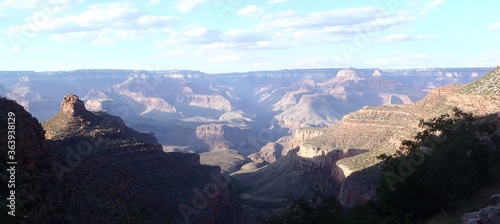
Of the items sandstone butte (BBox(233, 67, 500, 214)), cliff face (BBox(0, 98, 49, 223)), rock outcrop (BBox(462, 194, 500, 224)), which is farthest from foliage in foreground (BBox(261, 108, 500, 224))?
sandstone butte (BBox(233, 67, 500, 214))

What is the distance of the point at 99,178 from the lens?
124ft

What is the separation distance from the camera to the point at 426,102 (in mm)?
75812

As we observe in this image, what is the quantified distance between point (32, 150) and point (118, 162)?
46.8ft

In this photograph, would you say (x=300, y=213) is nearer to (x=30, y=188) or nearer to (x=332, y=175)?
(x=30, y=188)

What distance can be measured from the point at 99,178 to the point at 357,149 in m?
46.1

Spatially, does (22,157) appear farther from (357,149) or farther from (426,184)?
(357,149)

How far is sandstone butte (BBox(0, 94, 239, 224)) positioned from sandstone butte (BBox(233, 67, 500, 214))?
49.9 ft

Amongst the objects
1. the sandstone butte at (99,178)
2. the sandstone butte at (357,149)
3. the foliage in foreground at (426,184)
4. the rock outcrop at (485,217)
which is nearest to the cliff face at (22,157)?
the sandstone butte at (99,178)

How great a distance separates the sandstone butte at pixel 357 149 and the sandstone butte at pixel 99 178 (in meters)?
15.2

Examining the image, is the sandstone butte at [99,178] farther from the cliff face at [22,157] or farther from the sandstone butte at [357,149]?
the sandstone butte at [357,149]

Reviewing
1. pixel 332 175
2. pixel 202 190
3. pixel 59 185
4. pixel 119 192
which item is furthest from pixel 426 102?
pixel 59 185

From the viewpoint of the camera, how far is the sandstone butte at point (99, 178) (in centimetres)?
2944

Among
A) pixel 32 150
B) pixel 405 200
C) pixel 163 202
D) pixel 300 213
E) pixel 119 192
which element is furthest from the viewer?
pixel 163 202

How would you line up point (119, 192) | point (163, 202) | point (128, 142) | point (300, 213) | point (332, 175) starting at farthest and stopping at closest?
point (332, 175) < point (128, 142) < point (163, 202) < point (119, 192) < point (300, 213)
